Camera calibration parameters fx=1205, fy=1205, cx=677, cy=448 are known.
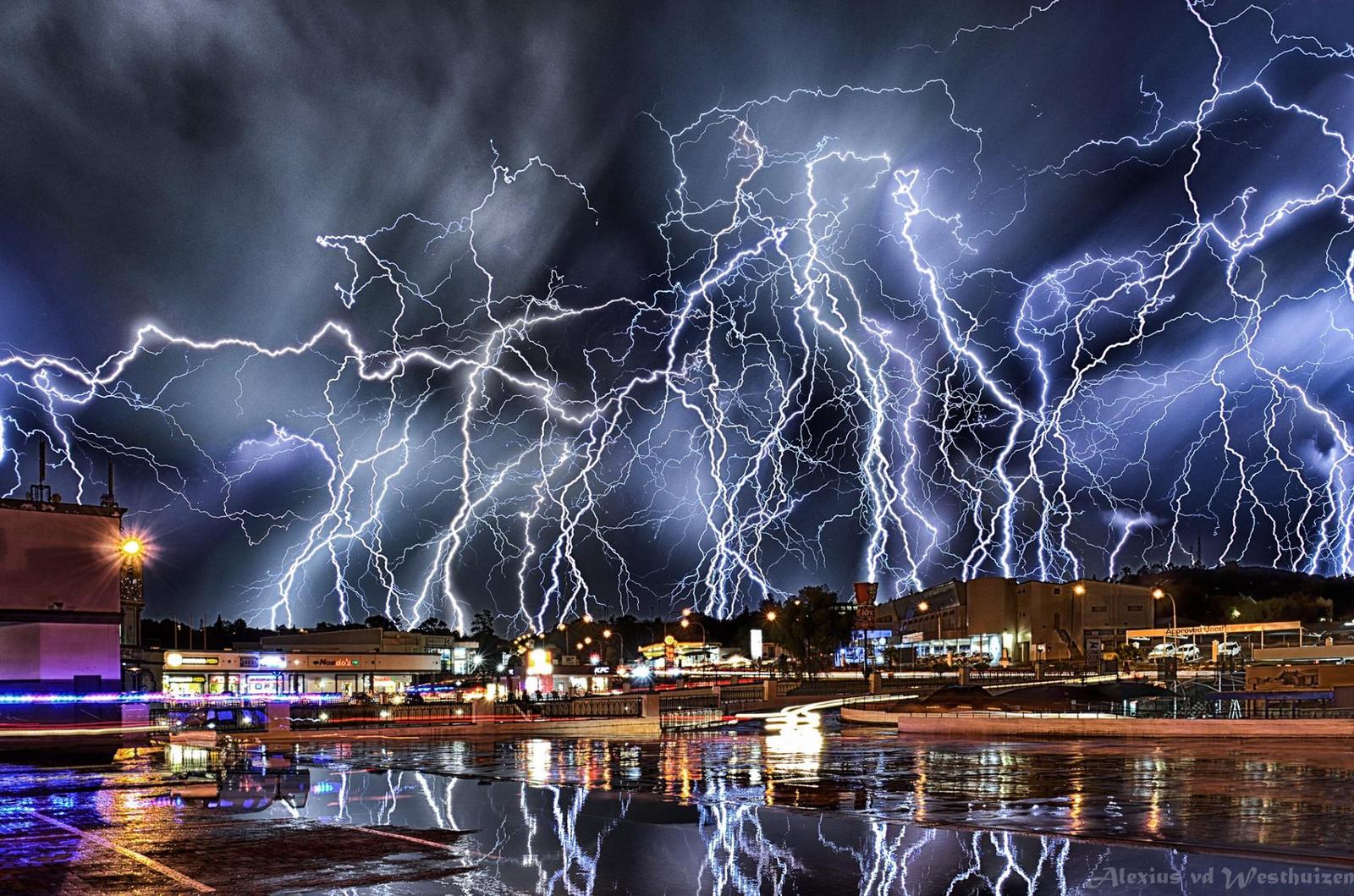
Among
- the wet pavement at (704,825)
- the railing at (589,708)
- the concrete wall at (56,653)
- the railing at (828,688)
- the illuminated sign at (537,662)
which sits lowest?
the railing at (828,688)

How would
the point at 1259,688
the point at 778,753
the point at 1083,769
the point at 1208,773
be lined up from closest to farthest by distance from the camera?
the point at 1208,773
the point at 1083,769
the point at 778,753
the point at 1259,688

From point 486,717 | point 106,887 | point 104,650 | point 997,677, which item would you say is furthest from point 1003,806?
point 997,677

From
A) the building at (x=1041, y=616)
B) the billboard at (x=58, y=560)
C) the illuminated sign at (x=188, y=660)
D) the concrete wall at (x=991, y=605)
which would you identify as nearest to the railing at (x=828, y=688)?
the billboard at (x=58, y=560)

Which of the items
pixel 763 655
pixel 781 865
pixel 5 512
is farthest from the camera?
pixel 763 655

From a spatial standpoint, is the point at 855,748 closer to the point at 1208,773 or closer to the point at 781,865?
the point at 1208,773

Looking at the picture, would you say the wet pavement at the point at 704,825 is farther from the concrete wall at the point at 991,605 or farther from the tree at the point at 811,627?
the concrete wall at the point at 991,605

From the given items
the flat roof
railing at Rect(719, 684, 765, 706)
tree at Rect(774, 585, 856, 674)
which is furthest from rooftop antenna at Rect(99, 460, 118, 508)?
tree at Rect(774, 585, 856, 674)
